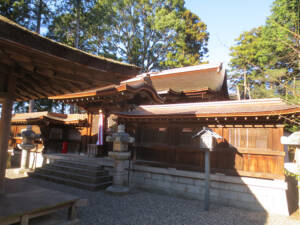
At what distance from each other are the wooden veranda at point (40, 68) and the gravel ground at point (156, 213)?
105 inches

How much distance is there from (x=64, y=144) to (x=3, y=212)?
11.0 m

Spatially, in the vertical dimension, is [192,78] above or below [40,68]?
above

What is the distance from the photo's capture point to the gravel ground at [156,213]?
5453 millimetres

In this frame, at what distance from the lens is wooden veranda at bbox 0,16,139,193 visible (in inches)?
107

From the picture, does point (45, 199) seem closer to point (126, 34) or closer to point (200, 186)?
point (200, 186)

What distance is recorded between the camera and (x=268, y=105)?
25.5 feet

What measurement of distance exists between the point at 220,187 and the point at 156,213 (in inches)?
113

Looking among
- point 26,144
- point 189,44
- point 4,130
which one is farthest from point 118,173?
point 189,44

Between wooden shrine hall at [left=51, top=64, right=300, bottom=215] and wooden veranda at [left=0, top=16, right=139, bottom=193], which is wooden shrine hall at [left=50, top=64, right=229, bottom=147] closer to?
wooden shrine hall at [left=51, top=64, right=300, bottom=215]

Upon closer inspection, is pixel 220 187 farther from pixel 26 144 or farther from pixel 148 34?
pixel 148 34

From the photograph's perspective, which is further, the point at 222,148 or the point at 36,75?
the point at 222,148

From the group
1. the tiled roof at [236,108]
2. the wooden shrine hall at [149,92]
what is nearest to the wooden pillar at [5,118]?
the wooden shrine hall at [149,92]

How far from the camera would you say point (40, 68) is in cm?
386

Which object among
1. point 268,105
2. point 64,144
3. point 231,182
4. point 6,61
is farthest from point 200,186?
point 64,144
